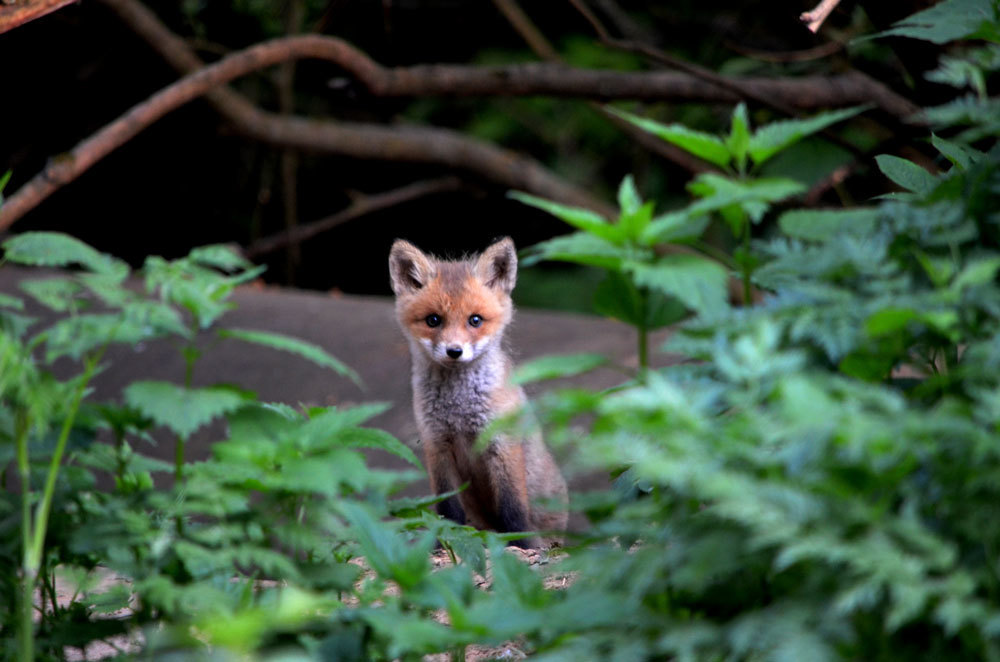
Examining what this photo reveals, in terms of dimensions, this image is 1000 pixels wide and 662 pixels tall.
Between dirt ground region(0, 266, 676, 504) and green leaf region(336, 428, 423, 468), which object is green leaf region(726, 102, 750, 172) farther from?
dirt ground region(0, 266, 676, 504)

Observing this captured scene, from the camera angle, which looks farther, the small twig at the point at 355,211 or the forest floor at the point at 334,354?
the small twig at the point at 355,211

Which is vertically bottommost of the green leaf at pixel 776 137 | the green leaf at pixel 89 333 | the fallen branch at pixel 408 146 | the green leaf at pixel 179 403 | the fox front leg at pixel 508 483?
the fox front leg at pixel 508 483

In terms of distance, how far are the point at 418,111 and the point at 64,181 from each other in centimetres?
628

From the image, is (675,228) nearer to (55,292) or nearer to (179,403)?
(179,403)

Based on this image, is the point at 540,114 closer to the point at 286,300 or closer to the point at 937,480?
the point at 286,300

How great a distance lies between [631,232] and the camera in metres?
1.87

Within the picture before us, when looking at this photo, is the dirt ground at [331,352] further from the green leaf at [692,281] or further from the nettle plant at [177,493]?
the green leaf at [692,281]

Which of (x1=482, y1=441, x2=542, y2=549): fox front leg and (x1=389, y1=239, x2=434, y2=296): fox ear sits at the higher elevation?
(x1=389, y1=239, x2=434, y2=296): fox ear

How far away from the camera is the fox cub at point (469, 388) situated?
3998 millimetres

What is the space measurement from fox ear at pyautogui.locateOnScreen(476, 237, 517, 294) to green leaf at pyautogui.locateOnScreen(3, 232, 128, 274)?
234cm

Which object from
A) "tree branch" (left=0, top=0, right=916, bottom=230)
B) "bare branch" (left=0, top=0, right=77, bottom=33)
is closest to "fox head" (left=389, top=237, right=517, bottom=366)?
"tree branch" (left=0, top=0, right=916, bottom=230)

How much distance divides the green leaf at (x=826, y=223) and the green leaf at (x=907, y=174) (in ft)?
1.25

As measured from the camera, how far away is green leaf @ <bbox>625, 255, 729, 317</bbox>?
1.68 metres

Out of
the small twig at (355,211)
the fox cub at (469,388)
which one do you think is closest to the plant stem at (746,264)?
the fox cub at (469,388)
